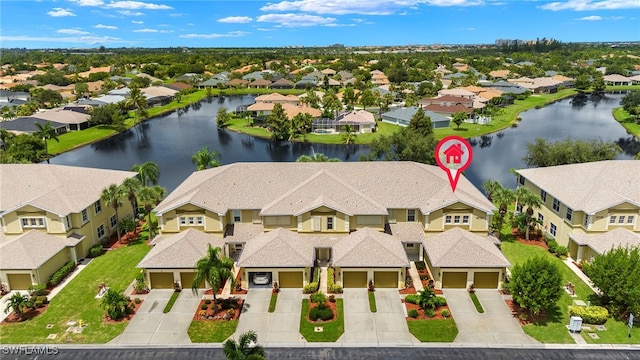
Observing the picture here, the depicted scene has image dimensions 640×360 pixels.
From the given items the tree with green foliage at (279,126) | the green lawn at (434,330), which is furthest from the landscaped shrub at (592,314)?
the tree with green foliage at (279,126)

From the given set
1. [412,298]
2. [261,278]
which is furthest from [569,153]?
[261,278]

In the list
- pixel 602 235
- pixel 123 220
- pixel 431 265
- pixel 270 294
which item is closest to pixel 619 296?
pixel 602 235

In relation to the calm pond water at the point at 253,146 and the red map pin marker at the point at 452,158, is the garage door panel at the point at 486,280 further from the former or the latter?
the calm pond water at the point at 253,146

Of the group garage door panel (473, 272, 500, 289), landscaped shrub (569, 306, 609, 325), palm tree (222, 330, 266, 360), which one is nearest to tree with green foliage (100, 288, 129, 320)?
palm tree (222, 330, 266, 360)

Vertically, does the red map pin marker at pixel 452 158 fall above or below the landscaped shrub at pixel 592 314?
above

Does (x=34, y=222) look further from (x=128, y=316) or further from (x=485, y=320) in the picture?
(x=485, y=320)

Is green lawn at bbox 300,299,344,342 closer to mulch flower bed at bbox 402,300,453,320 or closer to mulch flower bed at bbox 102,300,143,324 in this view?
mulch flower bed at bbox 402,300,453,320

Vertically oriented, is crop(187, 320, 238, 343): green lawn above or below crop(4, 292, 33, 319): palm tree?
below
